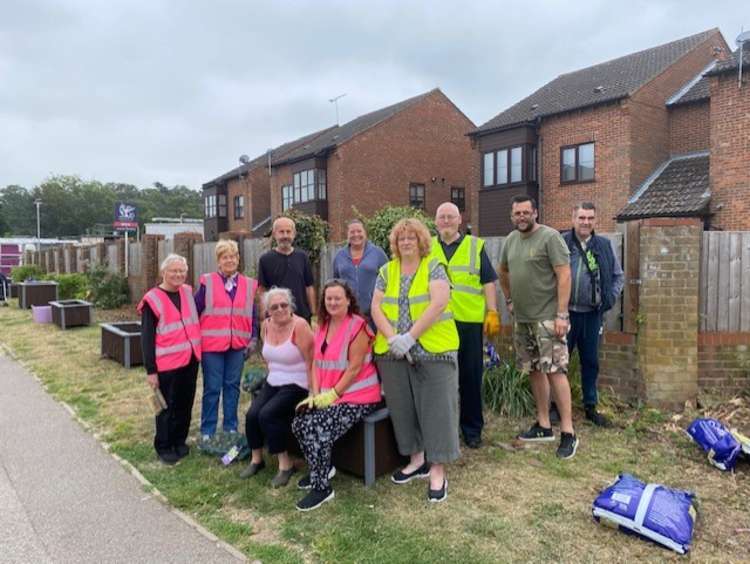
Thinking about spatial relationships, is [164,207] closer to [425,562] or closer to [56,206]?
[56,206]

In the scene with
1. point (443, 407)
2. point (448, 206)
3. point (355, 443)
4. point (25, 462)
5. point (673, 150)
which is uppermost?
point (673, 150)

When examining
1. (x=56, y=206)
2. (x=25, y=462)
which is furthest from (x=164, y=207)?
(x=25, y=462)

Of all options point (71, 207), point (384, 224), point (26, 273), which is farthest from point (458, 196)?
point (71, 207)

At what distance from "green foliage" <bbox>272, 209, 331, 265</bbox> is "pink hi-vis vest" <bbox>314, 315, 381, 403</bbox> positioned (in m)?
5.26

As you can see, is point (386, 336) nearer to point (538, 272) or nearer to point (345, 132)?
point (538, 272)

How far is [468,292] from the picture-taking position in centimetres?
450

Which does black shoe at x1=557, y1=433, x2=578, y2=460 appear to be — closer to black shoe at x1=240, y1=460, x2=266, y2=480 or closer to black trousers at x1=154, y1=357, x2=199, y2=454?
black shoe at x1=240, y1=460, x2=266, y2=480

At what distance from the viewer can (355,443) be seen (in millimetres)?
4004

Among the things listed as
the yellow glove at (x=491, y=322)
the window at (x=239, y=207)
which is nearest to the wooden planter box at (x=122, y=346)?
the yellow glove at (x=491, y=322)

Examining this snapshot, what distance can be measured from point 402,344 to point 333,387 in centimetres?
65

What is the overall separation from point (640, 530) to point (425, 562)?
1.24m

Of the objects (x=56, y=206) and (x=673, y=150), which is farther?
(x=56, y=206)

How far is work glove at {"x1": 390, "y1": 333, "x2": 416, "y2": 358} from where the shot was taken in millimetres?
3545

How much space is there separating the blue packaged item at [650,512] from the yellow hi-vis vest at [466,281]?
1.67m
